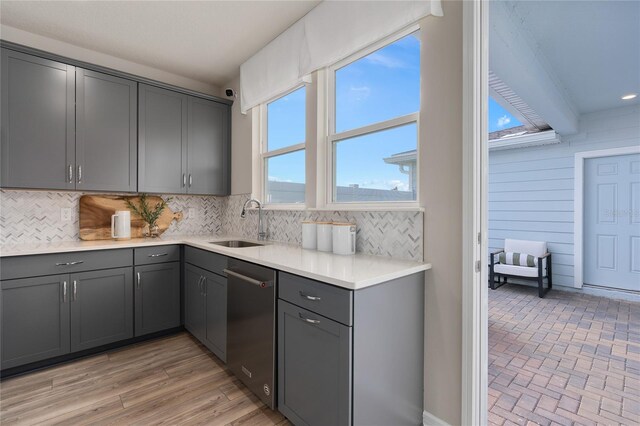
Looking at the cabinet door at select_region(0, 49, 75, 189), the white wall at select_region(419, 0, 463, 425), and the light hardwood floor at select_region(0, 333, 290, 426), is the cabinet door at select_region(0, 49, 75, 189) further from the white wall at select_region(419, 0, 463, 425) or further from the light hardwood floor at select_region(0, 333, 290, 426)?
the white wall at select_region(419, 0, 463, 425)

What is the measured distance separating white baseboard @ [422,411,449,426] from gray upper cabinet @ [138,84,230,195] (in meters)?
2.90

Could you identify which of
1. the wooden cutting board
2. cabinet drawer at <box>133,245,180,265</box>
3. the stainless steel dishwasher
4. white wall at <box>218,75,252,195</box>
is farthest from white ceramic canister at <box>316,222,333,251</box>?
the wooden cutting board

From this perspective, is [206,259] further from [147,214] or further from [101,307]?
[147,214]

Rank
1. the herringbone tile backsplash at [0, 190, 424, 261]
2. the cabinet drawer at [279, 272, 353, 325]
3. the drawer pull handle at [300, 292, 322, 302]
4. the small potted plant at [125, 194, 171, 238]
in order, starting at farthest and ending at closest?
the small potted plant at [125, 194, 171, 238]
the herringbone tile backsplash at [0, 190, 424, 261]
the drawer pull handle at [300, 292, 322, 302]
the cabinet drawer at [279, 272, 353, 325]

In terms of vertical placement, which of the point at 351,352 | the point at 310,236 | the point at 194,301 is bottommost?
the point at 194,301

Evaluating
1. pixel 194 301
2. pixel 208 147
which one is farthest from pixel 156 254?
pixel 208 147

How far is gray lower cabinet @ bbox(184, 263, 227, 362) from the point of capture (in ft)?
7.53

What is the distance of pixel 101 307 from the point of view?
253 cm

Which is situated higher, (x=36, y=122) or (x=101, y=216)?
(x=36, y=122)

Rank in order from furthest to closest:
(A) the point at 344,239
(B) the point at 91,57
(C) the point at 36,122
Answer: (B) the point at 91,57
(C) the point at 36,122
(A) the point at 344,239

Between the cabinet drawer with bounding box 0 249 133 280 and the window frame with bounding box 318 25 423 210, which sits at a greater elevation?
the window frame with bounding box 318 25 423 210

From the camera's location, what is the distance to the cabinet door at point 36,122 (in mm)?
2332

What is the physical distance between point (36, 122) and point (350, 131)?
2.53 m

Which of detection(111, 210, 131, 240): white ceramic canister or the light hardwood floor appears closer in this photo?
the light hardwood floor
